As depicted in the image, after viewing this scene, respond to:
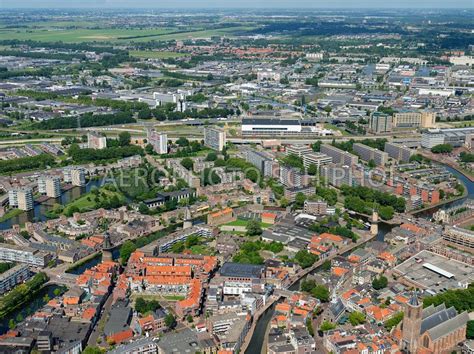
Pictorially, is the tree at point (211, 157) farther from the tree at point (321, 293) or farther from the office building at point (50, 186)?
the tree at point (321, 293)

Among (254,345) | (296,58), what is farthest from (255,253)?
(296,58)

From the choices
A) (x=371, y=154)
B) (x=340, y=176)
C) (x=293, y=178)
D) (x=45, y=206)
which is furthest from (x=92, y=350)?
(x=371, y=154)

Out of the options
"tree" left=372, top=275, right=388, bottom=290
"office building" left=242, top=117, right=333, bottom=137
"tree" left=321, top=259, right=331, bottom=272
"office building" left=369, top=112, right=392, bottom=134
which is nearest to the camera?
"tree" left=372, top=275, right=388, bottom=290

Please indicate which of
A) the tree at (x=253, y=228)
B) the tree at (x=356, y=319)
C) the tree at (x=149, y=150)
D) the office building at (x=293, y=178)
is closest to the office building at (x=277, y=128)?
the tree at (x=149, y=150)

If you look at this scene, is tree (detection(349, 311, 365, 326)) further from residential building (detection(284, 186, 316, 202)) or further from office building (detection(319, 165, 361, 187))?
office building (detection(319, 165, 361, 187))

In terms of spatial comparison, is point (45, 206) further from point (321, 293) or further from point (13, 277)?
point (321, 293)

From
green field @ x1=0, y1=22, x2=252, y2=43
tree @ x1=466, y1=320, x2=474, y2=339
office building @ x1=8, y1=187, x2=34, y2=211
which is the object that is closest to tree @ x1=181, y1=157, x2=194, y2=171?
office building @ x1=8, y1=187, x2=34, y2=211
